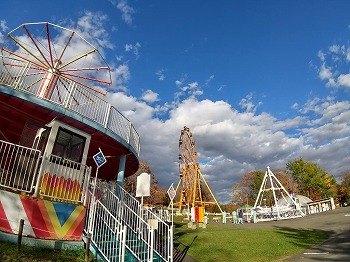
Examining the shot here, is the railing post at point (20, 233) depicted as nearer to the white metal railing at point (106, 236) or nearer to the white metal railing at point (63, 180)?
the white metal railing at point (63, 180)

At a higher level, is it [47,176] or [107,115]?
[107,115]

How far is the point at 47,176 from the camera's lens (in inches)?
324

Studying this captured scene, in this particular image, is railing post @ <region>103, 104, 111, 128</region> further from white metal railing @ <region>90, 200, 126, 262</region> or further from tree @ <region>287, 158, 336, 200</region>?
tree @ <region>287, 158, 336, 200</region>

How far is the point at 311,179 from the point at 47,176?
74218 mm

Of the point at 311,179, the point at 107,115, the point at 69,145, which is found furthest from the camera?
the point at 311,179

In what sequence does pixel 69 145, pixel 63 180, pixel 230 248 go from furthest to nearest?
pixel 230 248
pixel 69 145
pixel 63 180

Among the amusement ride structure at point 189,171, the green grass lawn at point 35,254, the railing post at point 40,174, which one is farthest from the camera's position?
the amusement ride structure at point 189,171

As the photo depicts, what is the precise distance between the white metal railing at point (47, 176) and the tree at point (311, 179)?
7185cm

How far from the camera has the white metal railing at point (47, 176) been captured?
7.73 m

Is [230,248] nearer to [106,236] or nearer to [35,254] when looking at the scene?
[106,236]

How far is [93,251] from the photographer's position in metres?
8.31

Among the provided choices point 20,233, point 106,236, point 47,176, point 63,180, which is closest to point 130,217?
point 106,236

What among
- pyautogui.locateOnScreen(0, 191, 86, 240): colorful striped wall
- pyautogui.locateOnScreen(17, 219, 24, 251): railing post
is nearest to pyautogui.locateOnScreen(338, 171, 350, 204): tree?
pyautogui.locateOnScreen(0, 191, 86, 240): colorful striped wall

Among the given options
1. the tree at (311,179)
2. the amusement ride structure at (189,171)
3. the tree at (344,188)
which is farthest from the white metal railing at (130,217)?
the tree at (311,179)
